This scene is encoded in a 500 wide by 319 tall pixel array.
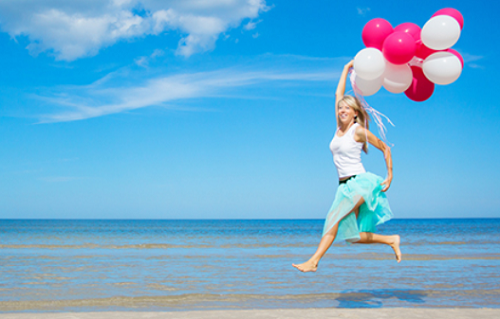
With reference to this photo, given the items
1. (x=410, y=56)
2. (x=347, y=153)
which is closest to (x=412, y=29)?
(x=410, y=56)

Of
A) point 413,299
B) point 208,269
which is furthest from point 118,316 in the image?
point 208,269

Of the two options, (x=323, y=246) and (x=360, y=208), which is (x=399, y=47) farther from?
(x=323, y=246)

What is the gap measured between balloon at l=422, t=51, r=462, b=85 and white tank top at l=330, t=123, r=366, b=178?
35.5 inches

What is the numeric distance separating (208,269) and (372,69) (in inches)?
265

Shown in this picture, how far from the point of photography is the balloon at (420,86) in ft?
15.4

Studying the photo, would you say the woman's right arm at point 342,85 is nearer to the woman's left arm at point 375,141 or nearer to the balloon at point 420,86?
the woman's left arm at point 375,141

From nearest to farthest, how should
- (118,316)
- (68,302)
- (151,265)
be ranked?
1. (118,316)
2. (68,302)
3. (151,265)

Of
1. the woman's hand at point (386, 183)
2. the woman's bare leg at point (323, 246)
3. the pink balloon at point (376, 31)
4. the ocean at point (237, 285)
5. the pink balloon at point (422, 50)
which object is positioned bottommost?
the ocean at point (237, 285)

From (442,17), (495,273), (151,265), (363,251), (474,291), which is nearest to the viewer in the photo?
(442,17)

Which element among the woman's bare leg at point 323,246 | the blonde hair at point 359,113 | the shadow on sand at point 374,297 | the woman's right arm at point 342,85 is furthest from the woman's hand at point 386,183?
the shadow on sand at point 374,297

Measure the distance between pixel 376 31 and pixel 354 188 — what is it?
1.64 meters

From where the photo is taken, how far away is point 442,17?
4246 mm

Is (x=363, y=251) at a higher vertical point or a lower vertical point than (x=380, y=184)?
lower

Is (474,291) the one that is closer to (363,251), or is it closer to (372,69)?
(372,69)
